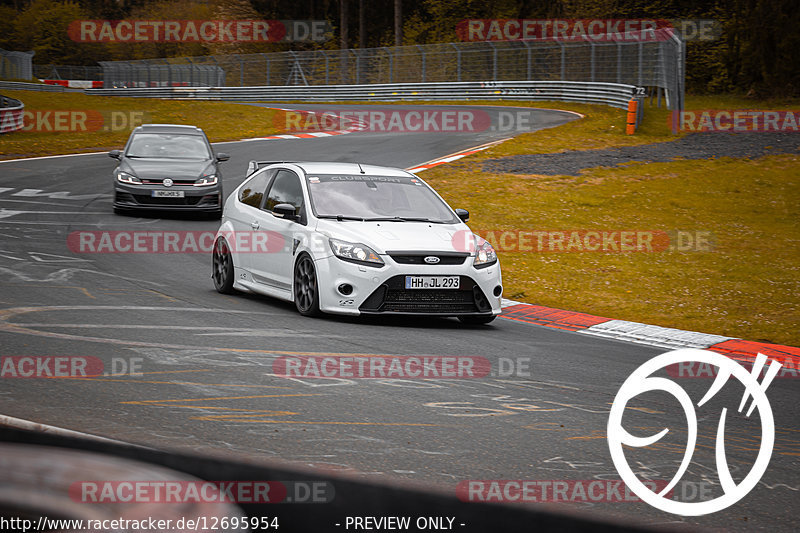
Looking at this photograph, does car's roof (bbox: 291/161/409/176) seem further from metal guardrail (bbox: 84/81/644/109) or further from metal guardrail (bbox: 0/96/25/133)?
metal guardrail (bbox: 0/96/25/133)

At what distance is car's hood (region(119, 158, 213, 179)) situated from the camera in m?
17.8

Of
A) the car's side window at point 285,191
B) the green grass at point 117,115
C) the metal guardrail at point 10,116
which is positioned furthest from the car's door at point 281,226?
the metal guardrail at point 10,116

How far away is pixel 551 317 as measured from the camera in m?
11.0

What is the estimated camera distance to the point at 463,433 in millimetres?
5672

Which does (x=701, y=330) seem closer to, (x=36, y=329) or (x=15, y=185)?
(x=36, y=329)

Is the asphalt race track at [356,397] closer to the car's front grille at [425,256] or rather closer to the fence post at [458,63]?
the car's front grille at [425,256]

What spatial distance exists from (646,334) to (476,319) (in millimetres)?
1800

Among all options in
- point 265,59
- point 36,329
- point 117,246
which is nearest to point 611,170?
point 117,246

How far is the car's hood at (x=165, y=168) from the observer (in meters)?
17.8

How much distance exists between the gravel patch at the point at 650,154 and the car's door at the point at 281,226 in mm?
13584

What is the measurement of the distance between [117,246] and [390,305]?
6841mm

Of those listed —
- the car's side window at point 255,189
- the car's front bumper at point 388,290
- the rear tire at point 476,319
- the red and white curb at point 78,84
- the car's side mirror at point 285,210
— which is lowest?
the rear tire at point 476,319

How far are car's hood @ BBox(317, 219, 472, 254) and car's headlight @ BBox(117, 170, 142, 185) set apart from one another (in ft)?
28.6

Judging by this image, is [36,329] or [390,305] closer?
[36,329]
